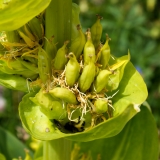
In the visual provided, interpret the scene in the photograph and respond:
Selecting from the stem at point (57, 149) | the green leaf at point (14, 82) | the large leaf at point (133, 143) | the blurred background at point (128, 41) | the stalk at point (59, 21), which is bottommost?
the blurred background at point (128, 41)

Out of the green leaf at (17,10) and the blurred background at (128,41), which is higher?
the green leaf at (17,10)

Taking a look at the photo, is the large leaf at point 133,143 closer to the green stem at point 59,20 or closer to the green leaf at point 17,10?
the green stem at point 59,20

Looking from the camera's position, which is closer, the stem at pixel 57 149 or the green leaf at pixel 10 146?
the stem at pixel 57 149

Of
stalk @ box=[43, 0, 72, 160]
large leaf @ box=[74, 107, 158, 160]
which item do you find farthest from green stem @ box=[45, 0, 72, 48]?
large leaf @ box=[74, 107, 158, 160]

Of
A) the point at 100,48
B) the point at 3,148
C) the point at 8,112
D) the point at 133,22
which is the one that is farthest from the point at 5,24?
the point at 133,22

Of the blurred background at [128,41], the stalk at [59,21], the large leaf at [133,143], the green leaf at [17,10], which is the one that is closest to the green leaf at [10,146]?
the large leaf at [133,143]

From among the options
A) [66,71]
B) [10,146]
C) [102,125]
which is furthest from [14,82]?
[10,146]
